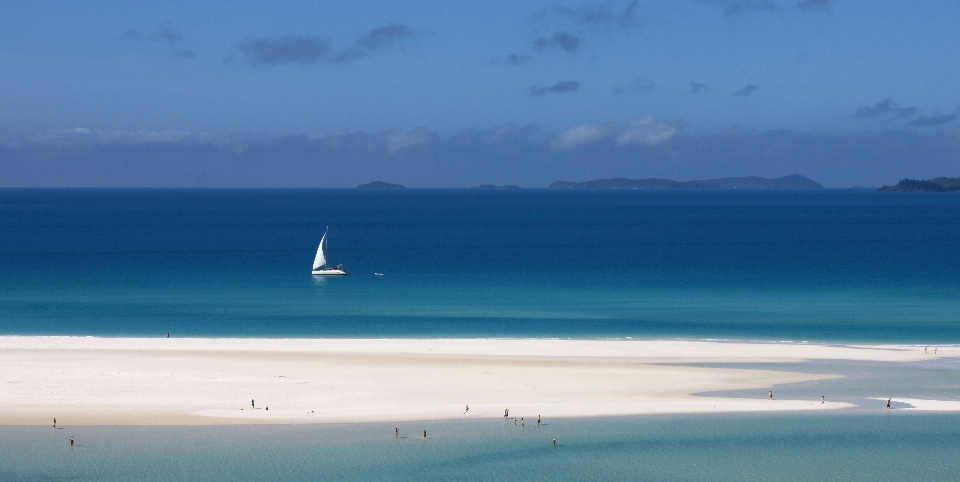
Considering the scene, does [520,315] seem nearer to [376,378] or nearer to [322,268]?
[376,378]

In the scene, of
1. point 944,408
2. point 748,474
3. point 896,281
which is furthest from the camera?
point 896,281

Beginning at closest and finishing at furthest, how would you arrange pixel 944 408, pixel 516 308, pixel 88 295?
pixel 944 408 < pixel 516 308 < pixel 88 295

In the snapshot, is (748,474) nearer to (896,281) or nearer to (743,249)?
(896,281)

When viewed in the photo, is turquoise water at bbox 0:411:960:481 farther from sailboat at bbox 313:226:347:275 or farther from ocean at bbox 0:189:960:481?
sailboat at bbox 313:226:347:275

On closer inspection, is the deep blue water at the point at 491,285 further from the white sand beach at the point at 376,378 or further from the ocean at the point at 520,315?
the white sand beach at the point at 376,378

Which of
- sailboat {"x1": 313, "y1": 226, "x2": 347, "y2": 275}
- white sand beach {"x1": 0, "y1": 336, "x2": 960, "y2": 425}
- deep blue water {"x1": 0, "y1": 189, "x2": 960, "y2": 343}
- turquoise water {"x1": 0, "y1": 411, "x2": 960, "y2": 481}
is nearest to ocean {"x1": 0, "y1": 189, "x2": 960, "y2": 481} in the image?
turquoise water {"x1": 0, "y1": 411, "x2": 960, "y2": 481}

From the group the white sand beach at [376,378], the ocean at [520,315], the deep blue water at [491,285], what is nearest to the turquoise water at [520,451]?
the ocean at [520,315]

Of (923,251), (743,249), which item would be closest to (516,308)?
(743,249)
